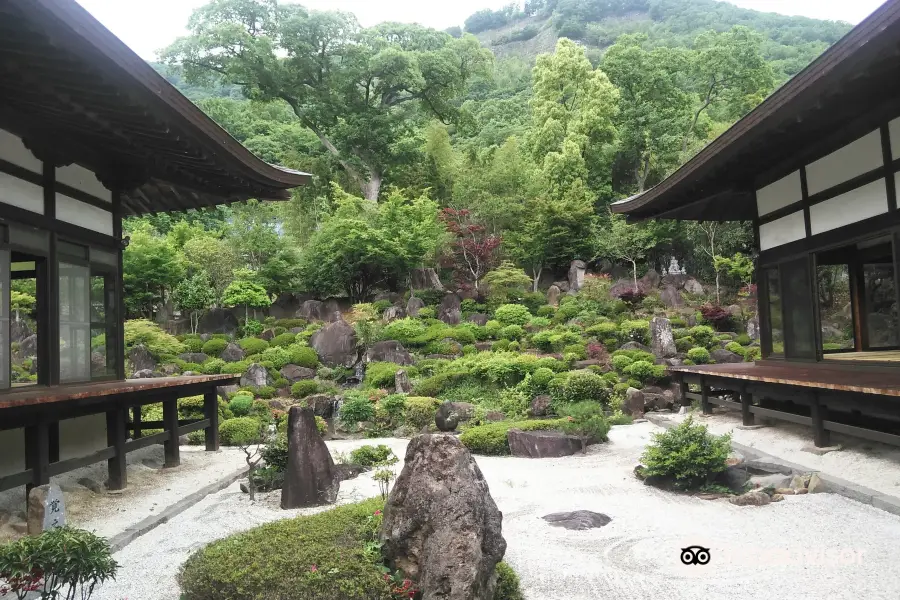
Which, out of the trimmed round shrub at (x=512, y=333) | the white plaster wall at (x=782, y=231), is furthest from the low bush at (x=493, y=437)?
the trimmed round shrub at (x=512, y=333)

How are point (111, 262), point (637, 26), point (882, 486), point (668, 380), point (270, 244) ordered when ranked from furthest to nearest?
point (637, 26) → point (270, 244) → point (668, 380) → point (111, 262) → point (882, 486)

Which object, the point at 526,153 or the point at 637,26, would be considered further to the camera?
the point at 637,26

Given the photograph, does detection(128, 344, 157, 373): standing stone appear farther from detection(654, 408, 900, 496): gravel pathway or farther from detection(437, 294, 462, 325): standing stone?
detection(654, 408, 900, 496): gravel pathway

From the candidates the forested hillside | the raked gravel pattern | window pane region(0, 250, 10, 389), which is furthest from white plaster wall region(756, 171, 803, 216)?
the forested hillside

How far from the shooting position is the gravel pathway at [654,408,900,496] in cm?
603

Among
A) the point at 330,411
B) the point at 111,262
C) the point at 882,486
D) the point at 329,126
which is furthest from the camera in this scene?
the point at 329,126

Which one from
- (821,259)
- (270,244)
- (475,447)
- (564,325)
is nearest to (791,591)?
(475,447)

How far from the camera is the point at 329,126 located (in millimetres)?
30266

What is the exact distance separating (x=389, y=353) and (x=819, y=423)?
12.6 metres

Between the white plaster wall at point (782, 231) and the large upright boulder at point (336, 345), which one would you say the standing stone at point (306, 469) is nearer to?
the white plaster wall at point (782, 231)

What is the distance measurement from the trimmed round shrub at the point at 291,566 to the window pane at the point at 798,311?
834 centimetres

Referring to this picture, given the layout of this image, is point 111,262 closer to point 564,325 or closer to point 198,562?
point 198,562

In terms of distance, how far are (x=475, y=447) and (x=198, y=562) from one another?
659 centimetres

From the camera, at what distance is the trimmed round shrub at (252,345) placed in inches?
766
